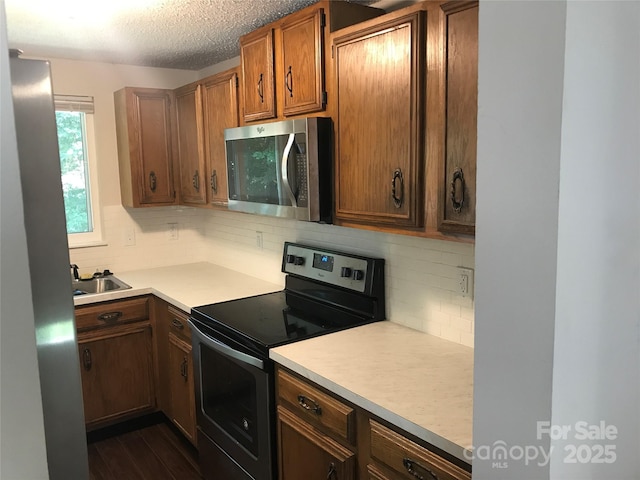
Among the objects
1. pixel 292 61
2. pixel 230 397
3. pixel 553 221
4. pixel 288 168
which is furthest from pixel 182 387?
pixel 553 221

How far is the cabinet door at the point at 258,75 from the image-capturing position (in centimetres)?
246

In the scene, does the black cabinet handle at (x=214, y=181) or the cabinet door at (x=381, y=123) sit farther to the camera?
the black cabinet handle at (x=214, y=181)

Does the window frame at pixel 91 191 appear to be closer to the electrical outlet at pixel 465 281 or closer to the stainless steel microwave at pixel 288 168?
the stainless steel microwave at pixel 288 168

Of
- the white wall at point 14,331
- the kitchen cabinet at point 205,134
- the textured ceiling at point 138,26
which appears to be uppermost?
the textured ceiling at point 138,26

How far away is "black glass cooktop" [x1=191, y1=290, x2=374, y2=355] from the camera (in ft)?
7.36

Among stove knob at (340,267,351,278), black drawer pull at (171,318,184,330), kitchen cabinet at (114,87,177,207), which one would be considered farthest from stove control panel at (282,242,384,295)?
kitchen cabinet at (114,87,177,207)

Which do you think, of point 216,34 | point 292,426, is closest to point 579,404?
point 292,426

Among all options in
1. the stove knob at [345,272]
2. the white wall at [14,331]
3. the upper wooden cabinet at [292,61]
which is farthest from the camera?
the stove knob at [345,272]

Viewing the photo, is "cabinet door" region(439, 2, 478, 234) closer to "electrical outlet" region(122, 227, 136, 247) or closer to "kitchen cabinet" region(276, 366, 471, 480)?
"kitchen cabinet" region(276, 366, 471, 480)

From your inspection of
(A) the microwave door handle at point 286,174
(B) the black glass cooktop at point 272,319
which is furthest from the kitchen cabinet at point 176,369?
(A) the microwave door handle at point 286,174

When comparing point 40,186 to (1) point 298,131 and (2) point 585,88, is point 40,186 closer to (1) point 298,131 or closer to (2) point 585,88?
(2) point 585,88

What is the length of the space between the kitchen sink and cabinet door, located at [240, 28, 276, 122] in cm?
151

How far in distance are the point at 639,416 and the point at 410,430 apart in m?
0.58

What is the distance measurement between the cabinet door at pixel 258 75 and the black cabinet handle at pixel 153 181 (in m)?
1.12
